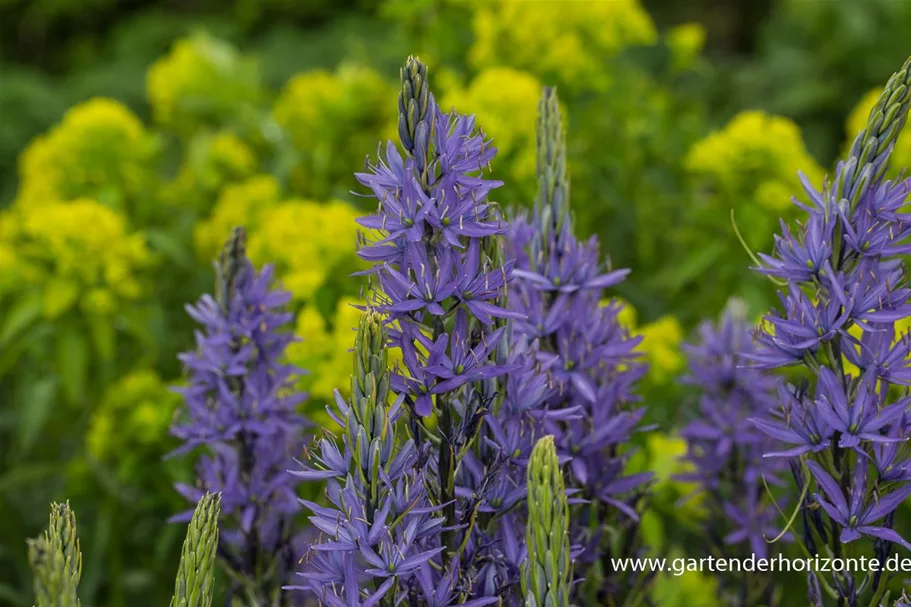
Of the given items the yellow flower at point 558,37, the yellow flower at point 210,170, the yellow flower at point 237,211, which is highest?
the yellow flower at point 558,37

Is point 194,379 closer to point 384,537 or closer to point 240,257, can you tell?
point 240,257

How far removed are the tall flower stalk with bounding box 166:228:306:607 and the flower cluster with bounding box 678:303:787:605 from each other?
28.4 inches

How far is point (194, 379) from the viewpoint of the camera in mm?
1604

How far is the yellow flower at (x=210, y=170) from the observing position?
121 inches

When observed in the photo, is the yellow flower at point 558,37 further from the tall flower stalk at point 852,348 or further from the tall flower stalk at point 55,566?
the tall flower stalk at point 55,566

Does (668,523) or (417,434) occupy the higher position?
(668,523)

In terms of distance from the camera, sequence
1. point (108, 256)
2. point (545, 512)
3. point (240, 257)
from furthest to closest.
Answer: point (108, 256), point (240, 257), point (545, 512)

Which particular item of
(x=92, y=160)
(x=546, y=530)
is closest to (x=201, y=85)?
(x=92, y=160)

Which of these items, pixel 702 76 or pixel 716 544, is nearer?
pixel 716 544

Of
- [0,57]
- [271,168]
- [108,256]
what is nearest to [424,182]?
[108,256]

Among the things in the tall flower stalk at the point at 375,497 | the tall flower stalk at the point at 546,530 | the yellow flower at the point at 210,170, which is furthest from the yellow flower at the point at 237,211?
the tall flower stalk at the point at 546,530

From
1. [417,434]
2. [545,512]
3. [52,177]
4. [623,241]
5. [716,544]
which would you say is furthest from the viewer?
[623,241]

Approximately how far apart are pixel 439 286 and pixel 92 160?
6.87 feet

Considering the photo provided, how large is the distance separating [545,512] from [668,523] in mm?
1588
